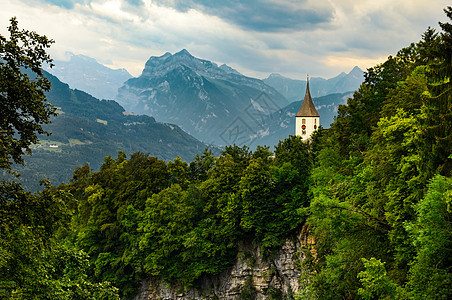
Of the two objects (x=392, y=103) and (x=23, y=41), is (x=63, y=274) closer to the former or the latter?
(x=23, y=41)

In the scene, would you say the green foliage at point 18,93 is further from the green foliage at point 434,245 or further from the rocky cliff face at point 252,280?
the rocky cliff face at point 252,280

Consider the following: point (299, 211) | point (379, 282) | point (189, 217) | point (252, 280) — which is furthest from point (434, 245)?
point (189, 217)

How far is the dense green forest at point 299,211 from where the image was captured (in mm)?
11719

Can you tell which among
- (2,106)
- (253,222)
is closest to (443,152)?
(2,106)

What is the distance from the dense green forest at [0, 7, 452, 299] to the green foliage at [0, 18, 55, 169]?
799 mm

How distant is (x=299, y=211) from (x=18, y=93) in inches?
657

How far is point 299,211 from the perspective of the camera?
74.9ft

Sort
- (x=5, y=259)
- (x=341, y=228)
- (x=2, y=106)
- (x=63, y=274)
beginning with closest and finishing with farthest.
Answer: (x=5, y=259) < (x=2, y=106) < (x=63, y=274) < (x=341, y=228)

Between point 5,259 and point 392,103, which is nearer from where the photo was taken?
point 5,259

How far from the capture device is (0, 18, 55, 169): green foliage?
420 inches

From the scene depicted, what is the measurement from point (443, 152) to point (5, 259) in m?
16.2

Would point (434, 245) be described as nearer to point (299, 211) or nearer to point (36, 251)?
point (299, 211)

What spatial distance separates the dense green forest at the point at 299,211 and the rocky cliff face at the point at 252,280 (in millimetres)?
1120

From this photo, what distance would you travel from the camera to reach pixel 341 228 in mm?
19469
